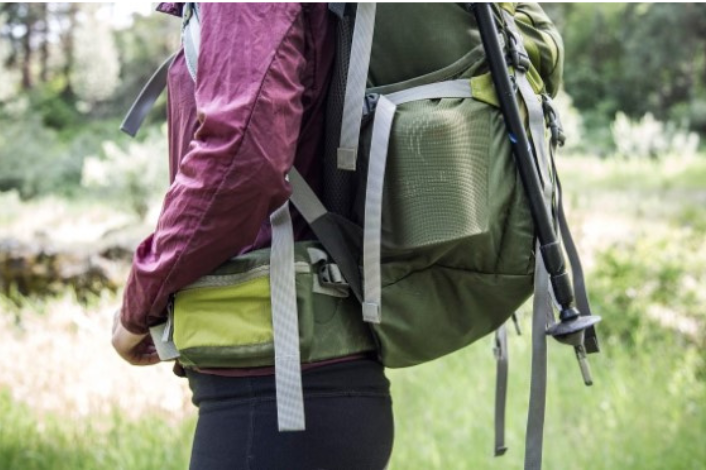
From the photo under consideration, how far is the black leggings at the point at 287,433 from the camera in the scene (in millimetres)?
1349

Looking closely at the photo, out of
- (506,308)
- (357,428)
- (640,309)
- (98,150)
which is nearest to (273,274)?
(357,428)

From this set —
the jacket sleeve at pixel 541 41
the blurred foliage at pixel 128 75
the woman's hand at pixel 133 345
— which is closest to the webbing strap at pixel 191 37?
the woman's hand at pixel 133 345

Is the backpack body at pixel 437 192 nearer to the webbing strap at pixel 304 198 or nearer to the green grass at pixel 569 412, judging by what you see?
the webbing strap at pixel 304 198

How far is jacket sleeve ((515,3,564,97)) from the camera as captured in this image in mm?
1598

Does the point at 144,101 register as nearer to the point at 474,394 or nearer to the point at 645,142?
the point at 474,394

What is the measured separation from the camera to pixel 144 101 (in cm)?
175

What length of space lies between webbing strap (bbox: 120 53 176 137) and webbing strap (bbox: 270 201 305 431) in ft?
1.65

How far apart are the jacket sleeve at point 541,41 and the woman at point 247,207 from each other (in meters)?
0.43

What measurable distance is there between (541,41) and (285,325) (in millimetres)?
740

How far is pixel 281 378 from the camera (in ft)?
4.24

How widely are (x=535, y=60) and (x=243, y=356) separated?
79cm

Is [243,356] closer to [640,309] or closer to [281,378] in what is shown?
[281,378]

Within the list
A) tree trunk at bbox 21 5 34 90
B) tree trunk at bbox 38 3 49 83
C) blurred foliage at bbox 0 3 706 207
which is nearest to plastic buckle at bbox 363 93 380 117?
blurred foliage at bbox 0 3 706 207

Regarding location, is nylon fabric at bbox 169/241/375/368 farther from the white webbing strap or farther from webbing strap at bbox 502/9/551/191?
webbing strap at bbox 502/9/551/191
